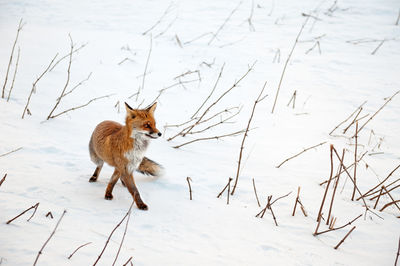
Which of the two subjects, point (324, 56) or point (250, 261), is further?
point (324, 56)

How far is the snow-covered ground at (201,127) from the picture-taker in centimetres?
299

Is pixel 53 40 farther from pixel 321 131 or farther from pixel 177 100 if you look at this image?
pixel 321 131

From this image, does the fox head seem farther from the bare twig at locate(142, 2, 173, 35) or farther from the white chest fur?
the bare twig at locate(142, 2, 173, 35)

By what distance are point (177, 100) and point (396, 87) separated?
519 centimetres

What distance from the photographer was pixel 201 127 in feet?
20.7

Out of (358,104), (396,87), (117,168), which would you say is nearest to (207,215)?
(117,168)

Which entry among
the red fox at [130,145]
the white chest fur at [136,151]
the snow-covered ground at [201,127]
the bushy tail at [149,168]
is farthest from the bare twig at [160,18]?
the white chest fur at [136,151]

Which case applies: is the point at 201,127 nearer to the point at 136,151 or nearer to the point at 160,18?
the point at 136,151

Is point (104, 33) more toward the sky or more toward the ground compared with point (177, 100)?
more toward the sky

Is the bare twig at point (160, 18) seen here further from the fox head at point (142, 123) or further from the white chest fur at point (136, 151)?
the white chest fur at point (136, 151)

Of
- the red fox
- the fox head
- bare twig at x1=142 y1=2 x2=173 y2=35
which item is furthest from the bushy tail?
bare twig at x1=142 y1=2 x2=173 y2=35

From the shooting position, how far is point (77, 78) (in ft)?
24.4

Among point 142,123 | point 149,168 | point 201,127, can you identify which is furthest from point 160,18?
point 142,123

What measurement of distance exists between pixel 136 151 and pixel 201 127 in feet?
9.72
